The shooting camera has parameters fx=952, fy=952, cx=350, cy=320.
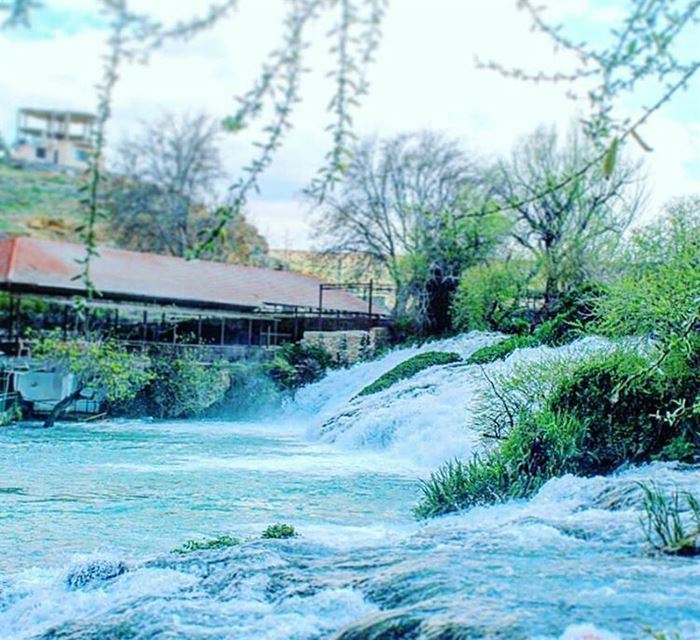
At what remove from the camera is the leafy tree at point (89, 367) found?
1953 cm

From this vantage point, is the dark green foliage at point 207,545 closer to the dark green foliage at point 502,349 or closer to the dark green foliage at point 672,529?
the dark green foliage at point 672,529

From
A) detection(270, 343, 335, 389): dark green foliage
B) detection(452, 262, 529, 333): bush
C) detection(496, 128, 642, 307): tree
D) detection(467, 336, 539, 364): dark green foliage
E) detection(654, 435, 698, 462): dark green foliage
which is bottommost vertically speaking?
detection(654, 435, 698, 462): dark green foliage

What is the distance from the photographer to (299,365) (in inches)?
916

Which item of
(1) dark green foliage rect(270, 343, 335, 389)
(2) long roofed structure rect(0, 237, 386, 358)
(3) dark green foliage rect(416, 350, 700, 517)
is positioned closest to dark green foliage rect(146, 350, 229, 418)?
(2) long roofed structure rect(0, 237, 386, 358)

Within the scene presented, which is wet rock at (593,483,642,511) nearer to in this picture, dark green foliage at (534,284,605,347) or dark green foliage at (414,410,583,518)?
dark green foliage at (414,410,583,518)

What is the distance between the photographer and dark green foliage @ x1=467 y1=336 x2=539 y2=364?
60.6 feet

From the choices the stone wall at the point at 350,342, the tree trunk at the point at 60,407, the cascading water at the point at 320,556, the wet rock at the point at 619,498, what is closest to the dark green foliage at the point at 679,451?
the cascading water at the point at 320,556

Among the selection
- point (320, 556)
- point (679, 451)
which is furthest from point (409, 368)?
point (320, 556)

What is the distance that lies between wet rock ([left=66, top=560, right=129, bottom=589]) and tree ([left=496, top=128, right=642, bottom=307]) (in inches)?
640

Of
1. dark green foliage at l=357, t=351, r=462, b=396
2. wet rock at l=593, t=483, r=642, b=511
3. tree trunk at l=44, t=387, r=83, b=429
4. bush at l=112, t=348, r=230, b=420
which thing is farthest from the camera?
bush at l=112, t=348, r=230, b=420

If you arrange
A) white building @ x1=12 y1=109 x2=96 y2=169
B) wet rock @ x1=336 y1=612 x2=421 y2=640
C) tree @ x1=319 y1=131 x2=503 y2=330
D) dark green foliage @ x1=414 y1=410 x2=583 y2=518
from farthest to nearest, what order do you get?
tree @ x1=319 y1=131 x2=503 y2=330 → dark green foliage @ x1=414 y1=410 x2=583 y2=518 → wet rock @ x1=336 y1=612 x2=421 y2=640 → white building @ x1=12 y1=109 x2=96 y2=169

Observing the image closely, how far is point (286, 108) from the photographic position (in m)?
1.68

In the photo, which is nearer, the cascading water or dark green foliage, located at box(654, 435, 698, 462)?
the cascading water

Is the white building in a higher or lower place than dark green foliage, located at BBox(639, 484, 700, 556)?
higher
